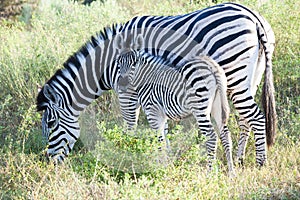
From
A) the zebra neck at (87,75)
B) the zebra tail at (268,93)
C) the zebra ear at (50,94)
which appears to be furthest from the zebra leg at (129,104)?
the zebra tail at (268,93)

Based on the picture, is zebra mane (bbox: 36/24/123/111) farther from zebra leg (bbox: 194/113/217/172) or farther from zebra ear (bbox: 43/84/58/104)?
zebra leg (bbox: 194/113/217/172)

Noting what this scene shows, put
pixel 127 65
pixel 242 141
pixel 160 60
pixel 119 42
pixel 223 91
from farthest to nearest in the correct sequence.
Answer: pixel 119 42 → pixel 127 65 → pixel 160 60 → pixel 242 141 → pixel 223 91

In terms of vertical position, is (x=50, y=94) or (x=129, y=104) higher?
(x=50, y=94)

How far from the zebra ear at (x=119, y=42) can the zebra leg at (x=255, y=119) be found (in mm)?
1745

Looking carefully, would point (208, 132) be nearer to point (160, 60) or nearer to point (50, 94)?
point (160, 60)

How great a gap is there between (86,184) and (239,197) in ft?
5.11

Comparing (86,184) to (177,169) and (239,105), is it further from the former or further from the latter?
(239,105)

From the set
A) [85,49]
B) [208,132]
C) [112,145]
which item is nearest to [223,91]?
[208,132]

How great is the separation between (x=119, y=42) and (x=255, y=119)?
2084 millimetres

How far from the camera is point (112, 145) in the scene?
5.42m

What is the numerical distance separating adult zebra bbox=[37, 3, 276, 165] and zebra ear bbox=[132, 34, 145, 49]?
5 cm

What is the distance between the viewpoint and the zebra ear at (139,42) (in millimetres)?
7051

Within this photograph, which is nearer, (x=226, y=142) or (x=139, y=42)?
(x=226, y=142)

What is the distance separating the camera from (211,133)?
6.01 meters
